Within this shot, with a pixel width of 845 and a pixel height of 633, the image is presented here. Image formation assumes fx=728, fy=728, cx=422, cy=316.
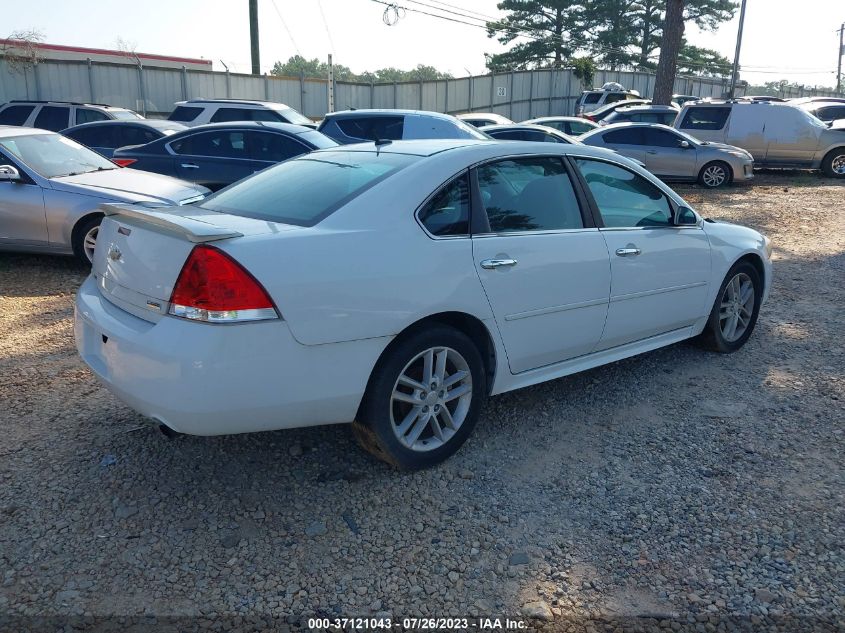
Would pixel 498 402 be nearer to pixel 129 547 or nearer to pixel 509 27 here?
pixel 129 547

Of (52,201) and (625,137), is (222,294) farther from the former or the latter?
(625,137)

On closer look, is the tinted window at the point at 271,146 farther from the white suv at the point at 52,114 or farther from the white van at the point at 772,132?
the white van at the point at 772,132

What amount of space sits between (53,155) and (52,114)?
7.97m

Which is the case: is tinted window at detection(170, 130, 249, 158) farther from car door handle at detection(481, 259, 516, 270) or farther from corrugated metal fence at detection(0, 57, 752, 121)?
corrugated metal fence at detection(0, 57, 752, 121)

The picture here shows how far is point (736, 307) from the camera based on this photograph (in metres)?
5.46

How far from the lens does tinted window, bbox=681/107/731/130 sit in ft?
58.3

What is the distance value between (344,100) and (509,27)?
24.3 m

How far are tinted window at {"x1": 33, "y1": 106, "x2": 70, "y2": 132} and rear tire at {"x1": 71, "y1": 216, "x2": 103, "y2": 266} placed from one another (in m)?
8.81

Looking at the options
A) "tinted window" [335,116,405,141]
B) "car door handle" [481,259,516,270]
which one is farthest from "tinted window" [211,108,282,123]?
"car door handle" [481,259,516,270]

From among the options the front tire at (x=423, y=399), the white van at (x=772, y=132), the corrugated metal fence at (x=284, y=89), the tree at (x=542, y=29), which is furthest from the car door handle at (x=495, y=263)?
the tree at (x=542, y=29)

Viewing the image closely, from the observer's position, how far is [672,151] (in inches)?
619

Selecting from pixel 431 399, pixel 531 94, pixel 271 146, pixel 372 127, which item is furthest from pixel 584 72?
pixel 431 399

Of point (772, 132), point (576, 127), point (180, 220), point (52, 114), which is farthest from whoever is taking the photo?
point (576, 127)

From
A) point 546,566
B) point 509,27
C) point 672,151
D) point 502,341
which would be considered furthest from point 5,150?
point 509,27
